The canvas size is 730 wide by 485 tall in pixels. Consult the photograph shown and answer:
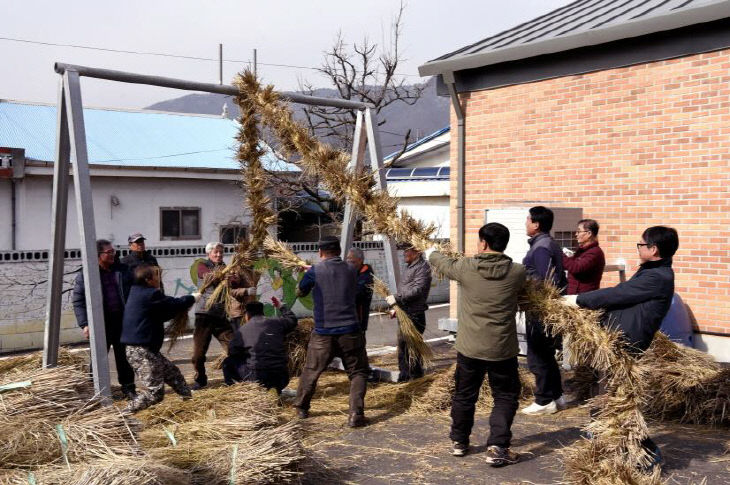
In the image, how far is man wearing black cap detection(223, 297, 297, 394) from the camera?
7.56m

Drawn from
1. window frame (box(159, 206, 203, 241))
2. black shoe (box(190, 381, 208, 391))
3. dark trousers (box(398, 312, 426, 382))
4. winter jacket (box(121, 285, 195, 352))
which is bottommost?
black shoe (box(190, 381, 208, 391))

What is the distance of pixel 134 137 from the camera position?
2070 cm

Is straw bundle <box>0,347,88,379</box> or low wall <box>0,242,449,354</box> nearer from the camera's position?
straw bundle <box>0,347,88,379</box>

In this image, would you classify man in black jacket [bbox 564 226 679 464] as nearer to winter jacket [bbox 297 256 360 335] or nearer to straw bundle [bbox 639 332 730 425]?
straw bundle [bbox 639 332 730 425]

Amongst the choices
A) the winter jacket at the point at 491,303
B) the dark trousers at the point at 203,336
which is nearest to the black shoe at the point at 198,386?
the dark trousers at the point at 203,336

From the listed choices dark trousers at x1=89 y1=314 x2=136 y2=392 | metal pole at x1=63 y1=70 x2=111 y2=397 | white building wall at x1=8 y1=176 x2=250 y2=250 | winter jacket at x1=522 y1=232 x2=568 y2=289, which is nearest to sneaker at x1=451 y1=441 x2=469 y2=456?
winter jacket at x1=522 y1=232 x2=568 y2=289

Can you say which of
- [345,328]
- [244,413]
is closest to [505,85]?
[345,328]

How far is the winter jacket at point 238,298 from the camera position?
863cm

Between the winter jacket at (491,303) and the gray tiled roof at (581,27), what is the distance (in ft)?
15.4

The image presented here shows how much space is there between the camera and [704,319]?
9.06 m

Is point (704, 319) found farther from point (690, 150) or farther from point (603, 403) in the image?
point (603, 403)

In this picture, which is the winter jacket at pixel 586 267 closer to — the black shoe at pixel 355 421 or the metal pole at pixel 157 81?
the black shoe at pixel 355 421

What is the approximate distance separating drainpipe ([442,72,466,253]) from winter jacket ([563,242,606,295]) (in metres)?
4.02

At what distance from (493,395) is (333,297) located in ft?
6.14
